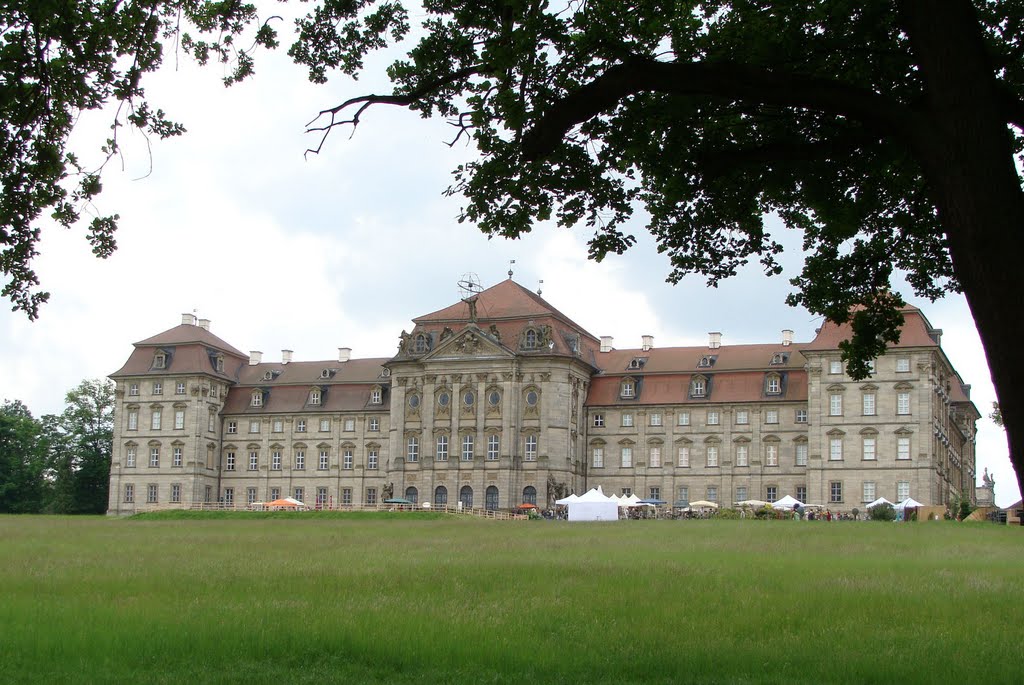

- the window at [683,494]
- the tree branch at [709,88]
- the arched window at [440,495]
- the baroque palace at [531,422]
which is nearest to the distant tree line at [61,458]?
the baroque palace at [531,422]

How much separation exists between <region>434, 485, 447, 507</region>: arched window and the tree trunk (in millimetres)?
84590

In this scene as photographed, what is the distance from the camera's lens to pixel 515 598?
70.6 ft

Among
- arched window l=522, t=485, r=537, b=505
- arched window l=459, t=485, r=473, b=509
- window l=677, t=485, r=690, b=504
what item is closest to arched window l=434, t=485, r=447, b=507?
arched window l=459, t=485, r=473, b=509

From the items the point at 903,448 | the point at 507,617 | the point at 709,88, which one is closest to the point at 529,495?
the point at 903,448

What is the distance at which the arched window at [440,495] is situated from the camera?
9519 cm

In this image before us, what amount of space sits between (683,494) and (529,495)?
11.2 meters

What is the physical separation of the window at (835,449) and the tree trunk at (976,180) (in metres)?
79.3

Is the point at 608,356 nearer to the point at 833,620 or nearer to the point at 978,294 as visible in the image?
the point at 833,620

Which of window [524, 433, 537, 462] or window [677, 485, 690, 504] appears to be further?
window [677, 485, 690, 504]

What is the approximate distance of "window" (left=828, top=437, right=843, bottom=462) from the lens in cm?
8862

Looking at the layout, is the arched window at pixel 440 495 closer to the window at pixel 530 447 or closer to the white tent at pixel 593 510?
the window at pixel 530 447

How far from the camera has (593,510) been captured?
249ft

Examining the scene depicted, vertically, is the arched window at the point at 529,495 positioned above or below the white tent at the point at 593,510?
above

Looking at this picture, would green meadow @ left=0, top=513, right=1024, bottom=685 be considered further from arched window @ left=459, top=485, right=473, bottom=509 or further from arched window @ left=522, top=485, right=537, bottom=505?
arched window @ left=459, top=485, right=473, bottom=509
